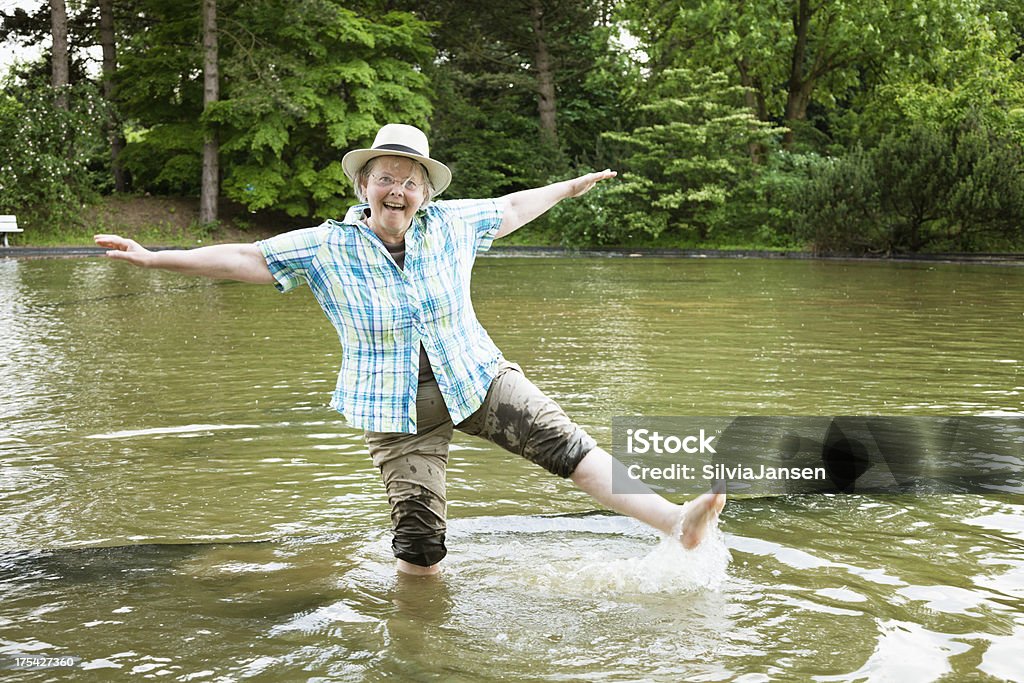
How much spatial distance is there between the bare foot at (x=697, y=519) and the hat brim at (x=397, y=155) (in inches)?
56.7

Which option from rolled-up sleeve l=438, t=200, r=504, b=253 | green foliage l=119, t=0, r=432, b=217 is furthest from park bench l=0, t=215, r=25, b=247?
rolled-up sleeve l=438, t=200, r=504, b=253

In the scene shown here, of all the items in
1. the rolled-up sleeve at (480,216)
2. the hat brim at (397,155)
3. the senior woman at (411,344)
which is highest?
the hat brim at (397,155)

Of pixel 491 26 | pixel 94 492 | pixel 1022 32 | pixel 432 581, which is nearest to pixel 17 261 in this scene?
pixel 491 26

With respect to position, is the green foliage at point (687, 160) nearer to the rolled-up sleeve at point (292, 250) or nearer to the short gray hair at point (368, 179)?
the short gray hair at point (368, 179)

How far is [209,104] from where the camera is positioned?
30344 millimetres

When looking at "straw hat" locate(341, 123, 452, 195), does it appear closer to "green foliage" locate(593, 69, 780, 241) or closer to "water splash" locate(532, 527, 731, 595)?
"water splash" locate(532, 527, 731, 595)

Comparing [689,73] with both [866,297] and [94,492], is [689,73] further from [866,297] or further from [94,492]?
[94,492]

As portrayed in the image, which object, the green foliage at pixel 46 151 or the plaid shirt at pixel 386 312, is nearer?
the plaid shirt at pixel 386 312

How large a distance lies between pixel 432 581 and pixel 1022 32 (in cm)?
3653

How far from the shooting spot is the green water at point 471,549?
11.2 ft

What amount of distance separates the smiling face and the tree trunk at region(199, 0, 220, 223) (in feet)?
92.2

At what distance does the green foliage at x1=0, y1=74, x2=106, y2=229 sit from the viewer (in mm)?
28172

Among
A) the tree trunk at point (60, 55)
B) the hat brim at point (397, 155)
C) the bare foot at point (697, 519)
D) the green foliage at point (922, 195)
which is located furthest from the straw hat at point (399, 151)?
the tree trunk at point (60, 55)

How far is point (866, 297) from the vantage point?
50.5 feet
